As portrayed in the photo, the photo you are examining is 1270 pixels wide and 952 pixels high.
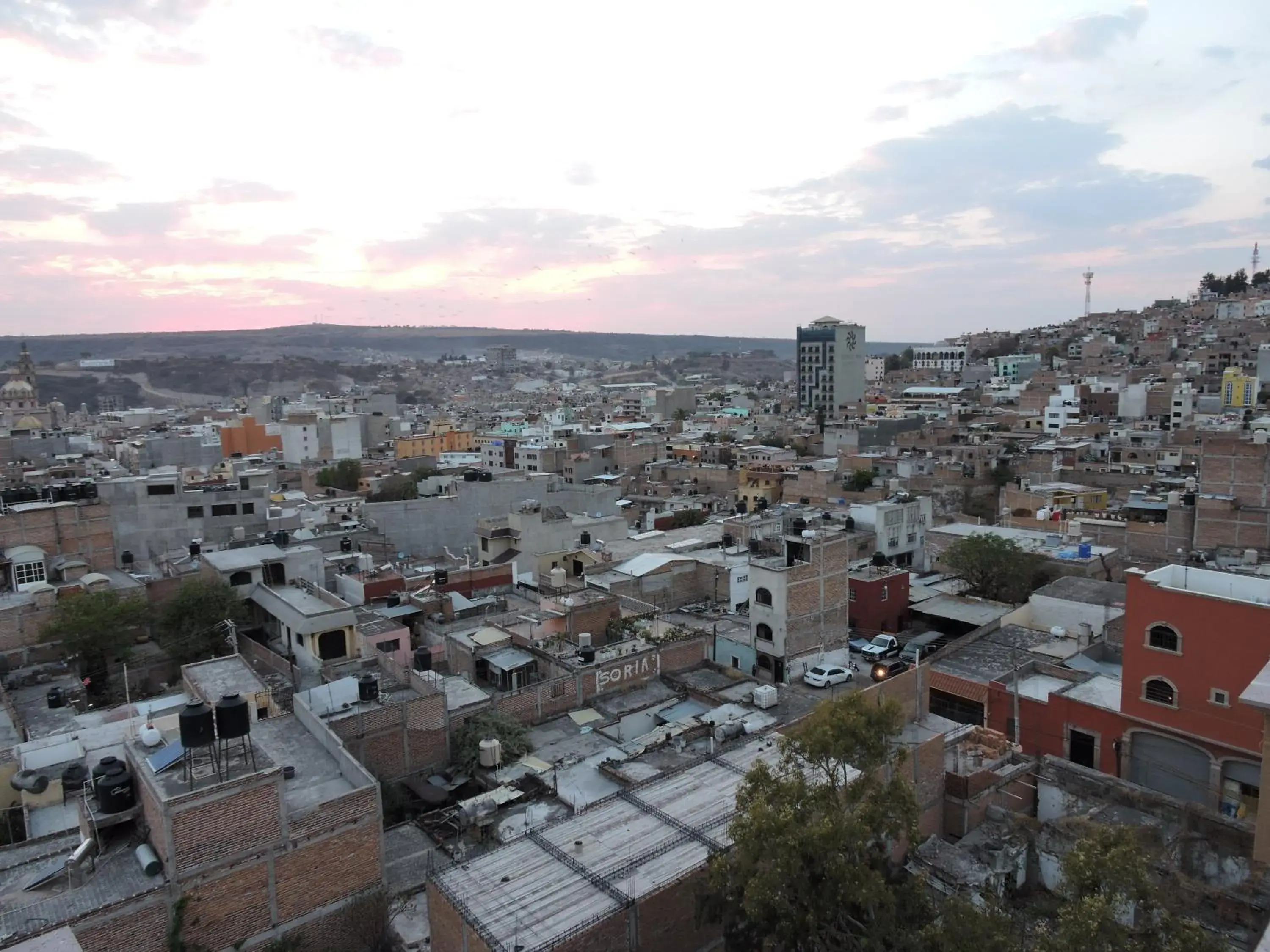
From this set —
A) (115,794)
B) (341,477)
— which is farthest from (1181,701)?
(341,477)

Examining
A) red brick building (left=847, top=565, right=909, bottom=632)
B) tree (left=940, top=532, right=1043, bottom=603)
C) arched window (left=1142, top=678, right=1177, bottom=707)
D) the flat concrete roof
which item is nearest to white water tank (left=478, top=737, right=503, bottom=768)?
the flat concrete roof

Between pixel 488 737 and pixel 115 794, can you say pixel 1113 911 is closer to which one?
pixel 488 737

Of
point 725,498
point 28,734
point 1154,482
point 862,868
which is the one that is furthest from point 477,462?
point 862,868

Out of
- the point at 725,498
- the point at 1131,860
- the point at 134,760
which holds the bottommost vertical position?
the point at 725,498

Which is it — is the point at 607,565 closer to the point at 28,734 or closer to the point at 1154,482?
the point at 28,734

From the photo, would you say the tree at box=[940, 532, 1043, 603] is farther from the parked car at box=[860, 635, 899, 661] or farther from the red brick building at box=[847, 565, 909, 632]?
the parked car at box=[860, 635, 899, 661]

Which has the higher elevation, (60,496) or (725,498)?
(60,496)

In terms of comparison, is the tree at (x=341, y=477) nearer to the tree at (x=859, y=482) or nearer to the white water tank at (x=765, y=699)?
the tree at (x=859, y=482)
